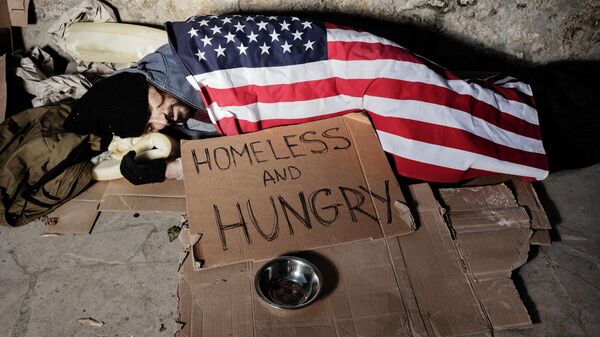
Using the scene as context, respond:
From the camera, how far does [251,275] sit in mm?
1365

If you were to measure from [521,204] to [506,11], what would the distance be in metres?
1.27

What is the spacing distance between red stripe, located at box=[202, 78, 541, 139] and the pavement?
480 mm

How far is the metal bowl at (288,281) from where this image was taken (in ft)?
4.39

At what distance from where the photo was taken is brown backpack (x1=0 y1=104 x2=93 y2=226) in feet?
6.13

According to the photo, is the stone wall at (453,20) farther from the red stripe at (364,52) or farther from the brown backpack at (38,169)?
the brown backpack at (38,169)

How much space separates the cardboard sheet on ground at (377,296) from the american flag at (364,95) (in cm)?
43

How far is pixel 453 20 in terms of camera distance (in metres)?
2.46

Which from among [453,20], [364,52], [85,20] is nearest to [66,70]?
[85,20]

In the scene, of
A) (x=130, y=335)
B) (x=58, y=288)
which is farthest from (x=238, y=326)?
(x=58, y=288)

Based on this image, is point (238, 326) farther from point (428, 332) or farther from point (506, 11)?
point (506, 11)

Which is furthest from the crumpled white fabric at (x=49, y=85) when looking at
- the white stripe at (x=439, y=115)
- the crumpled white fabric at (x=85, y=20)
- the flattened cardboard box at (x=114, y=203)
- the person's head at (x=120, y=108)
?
the white stripe at (x=439, y=115)

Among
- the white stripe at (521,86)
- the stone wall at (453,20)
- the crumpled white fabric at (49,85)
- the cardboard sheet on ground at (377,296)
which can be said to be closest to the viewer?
the cardboard sheet on ground at (377,296)

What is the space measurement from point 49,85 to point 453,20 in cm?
222

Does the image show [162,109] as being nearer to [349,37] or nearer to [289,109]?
[289,109]
